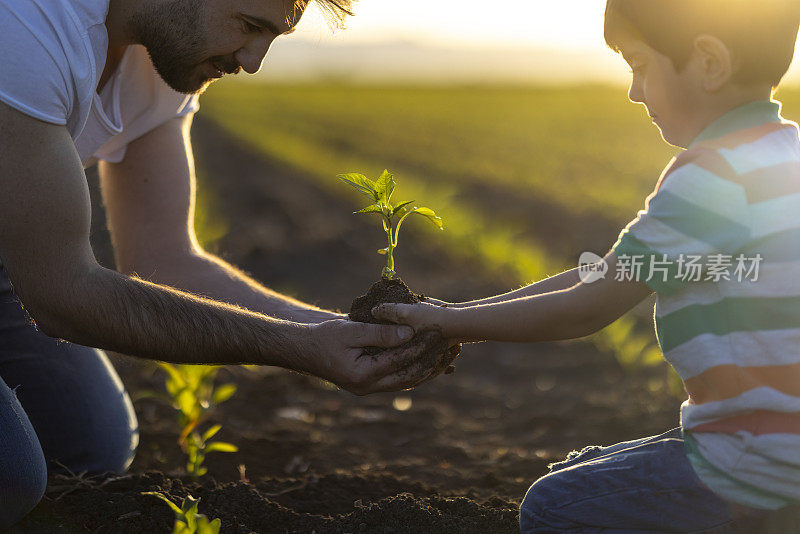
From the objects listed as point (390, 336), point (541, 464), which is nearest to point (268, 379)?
point (541, 464)

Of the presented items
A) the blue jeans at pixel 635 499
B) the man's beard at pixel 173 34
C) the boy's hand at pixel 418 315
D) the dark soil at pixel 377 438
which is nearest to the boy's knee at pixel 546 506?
the blue jeans at pixel 635 499

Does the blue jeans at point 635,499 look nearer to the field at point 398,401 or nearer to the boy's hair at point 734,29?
the field at point 398,401

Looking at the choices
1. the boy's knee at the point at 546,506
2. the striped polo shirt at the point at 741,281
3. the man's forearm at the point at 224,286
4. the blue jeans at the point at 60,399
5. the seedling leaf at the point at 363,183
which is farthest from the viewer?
the blue jeans at the point at 60,399

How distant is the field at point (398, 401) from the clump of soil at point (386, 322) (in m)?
0.44

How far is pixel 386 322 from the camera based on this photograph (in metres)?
2.49

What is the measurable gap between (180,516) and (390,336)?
0.75 metres

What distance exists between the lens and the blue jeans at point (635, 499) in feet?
6.67

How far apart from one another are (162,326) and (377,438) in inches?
67.2

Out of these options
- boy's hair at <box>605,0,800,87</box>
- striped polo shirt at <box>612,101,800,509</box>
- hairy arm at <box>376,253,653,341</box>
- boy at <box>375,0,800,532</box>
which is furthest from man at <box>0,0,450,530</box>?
boy's hair at <box>605,0,800,87</box>

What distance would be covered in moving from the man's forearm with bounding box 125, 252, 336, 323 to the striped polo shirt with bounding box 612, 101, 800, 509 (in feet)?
4.15

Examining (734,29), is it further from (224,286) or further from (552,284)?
(224,286)

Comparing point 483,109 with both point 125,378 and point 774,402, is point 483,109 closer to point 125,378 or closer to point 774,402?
point 125,378

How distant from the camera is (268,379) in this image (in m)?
4.45

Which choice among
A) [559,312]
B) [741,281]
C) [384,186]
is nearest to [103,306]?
[384,186]
